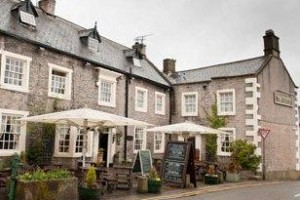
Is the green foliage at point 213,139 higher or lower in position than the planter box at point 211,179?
higher

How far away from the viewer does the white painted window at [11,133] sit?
15359mm

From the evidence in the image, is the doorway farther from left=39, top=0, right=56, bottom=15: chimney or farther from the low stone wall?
the low stone wall

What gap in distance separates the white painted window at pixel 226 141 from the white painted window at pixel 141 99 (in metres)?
5.23

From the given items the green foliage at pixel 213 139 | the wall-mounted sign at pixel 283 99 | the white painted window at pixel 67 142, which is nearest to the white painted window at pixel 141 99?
the green foliage at pixel 213 139

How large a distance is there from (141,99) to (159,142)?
134 inches

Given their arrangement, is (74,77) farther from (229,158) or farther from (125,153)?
(229,158)

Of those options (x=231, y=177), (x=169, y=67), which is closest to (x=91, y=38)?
(x=169, y=67)

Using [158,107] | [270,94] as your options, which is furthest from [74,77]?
[270,94]

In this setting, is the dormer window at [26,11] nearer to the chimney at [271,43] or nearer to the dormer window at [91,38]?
the dormer window at [91,38]

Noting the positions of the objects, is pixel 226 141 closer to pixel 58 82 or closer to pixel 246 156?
pixel 246 156

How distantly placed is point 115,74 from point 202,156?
797 cm

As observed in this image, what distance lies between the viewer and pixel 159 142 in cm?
2483

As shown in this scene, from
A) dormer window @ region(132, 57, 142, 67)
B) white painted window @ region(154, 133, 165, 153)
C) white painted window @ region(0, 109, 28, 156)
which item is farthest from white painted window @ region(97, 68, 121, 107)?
white painted window @ region(0, 109, 28, 156)

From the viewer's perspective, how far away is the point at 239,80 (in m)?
23.0
